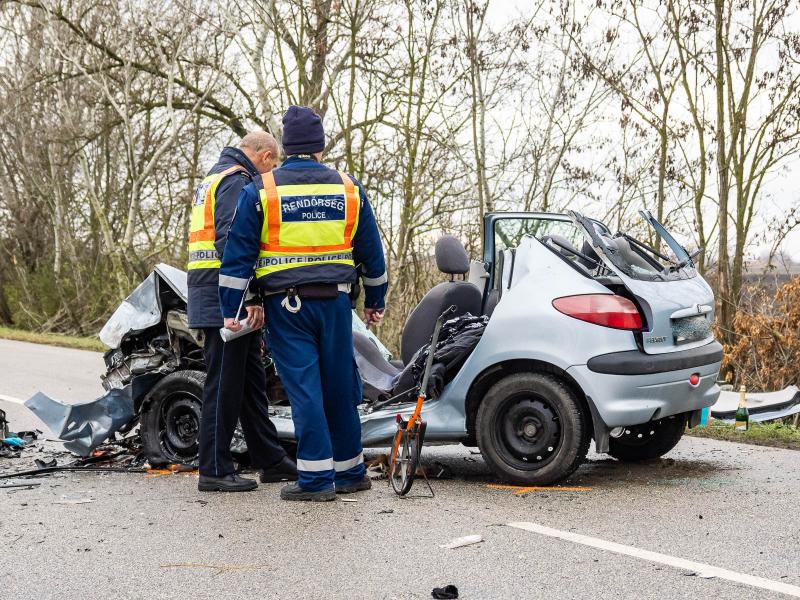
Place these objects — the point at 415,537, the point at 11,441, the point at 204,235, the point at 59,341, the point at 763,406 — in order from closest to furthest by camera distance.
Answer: the point at 415,537, the point at 204,235, the point at 11,441, the point at 763,406, the point at 59,341

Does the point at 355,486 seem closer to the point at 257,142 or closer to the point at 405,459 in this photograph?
the point at 405,459

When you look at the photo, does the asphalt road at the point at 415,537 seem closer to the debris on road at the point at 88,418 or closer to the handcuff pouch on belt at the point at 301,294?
the debris on road at the point at 88,418

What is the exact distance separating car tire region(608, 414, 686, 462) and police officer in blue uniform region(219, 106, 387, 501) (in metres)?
1.90


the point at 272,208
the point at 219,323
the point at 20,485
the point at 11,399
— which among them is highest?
the point at 272,208

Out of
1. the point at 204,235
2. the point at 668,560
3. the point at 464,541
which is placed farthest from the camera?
the point at 204,235

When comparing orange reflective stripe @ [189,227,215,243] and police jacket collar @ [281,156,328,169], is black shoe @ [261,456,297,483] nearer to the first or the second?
orange reflective stripe @ [189,227,215,243]

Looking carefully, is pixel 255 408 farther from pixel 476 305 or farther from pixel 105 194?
pixel 105 194

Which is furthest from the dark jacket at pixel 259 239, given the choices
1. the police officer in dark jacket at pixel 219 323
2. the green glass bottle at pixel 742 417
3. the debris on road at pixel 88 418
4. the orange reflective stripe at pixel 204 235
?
the green glass bottle at pixel 742 417

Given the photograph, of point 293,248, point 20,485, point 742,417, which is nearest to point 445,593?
point 293,248

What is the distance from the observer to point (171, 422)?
6723 mm

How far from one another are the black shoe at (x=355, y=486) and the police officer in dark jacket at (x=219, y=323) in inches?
22.0

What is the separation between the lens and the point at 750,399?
30.8 feet

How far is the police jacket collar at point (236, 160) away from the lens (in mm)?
6172

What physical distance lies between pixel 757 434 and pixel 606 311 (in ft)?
9.41
